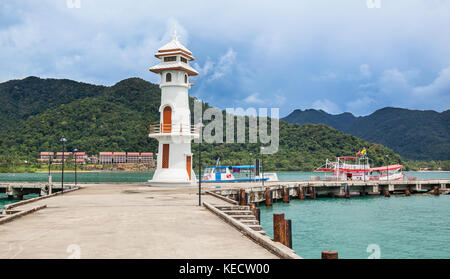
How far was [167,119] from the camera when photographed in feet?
116

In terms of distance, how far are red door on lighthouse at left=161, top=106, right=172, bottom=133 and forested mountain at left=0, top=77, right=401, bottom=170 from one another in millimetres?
85086

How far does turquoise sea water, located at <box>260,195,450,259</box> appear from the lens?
20.9 meters

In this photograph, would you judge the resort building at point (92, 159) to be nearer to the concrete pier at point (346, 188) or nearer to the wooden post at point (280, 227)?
the concrete pier at point (346, 188)

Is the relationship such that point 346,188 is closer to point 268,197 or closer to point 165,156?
point 268,197

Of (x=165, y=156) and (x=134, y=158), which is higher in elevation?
(x=165, y=156)

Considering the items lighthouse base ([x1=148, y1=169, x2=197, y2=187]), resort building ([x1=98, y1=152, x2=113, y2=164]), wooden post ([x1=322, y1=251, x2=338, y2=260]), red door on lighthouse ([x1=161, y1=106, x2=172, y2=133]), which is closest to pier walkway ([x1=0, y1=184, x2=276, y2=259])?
wooden post ([x1=322, y1=251, x2=338, y2=260])

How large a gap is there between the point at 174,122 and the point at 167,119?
2.72 ft

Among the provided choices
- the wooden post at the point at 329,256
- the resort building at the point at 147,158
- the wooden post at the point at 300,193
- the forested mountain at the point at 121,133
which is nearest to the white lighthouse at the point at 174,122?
the wooden post at the point at 300,193

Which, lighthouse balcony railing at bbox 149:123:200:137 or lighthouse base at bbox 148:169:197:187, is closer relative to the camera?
lighthouse base at bbox 148:169:197:187

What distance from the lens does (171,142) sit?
114 ft

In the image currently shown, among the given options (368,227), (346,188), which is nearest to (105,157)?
(346,188)

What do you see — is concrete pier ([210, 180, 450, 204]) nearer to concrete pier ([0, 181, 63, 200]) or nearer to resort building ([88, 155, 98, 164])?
concrete pier ([0, 181, 63, 200])
